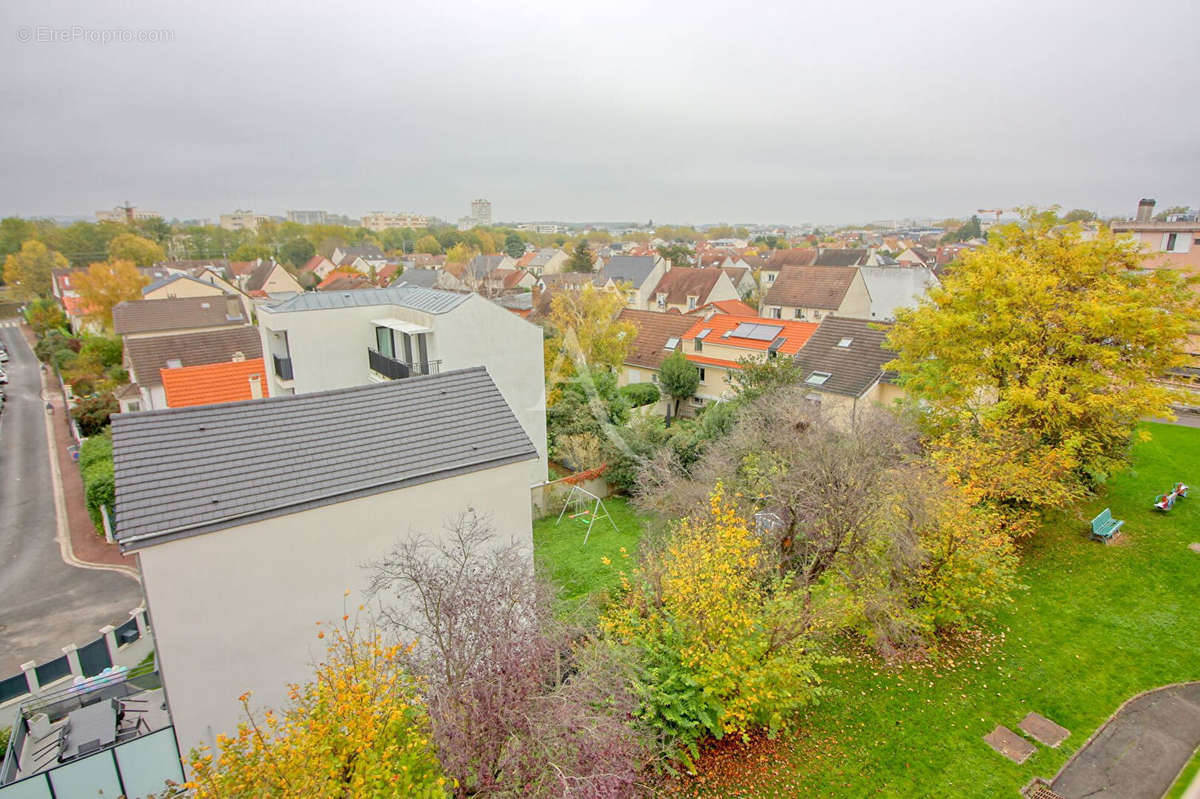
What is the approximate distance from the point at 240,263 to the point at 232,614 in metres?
98.4

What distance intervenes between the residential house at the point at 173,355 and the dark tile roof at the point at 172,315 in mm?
7476

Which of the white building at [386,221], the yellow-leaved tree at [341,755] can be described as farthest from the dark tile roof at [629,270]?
the white building at [386,221]

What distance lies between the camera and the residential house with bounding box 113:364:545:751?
885 cm

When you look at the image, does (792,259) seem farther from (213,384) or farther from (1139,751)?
(1139,751)

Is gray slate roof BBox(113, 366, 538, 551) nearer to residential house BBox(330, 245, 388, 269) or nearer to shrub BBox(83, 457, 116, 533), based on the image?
shrub BBox(83, 457, 116, 533)

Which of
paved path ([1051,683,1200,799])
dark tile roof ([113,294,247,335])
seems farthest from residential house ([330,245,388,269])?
paved path ([1051,683,1200,799])

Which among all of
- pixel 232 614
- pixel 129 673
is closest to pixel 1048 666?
pixel 232 614

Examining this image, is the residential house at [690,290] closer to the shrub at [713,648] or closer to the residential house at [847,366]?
the residential house at [847,366]

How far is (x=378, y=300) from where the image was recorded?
22.4m

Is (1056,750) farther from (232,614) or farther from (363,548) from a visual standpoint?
(232,614)

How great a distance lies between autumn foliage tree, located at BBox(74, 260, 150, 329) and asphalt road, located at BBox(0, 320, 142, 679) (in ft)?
72.5

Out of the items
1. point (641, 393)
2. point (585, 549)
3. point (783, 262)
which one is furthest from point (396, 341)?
point (783, 262)

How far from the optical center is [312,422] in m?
10.9

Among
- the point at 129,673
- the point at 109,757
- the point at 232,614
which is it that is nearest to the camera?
the point at 109,757
